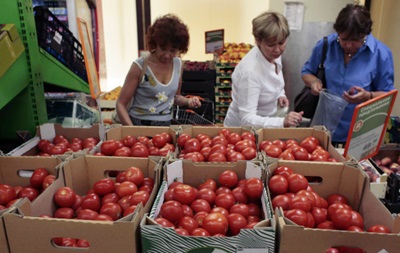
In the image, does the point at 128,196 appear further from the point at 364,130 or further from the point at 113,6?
the point at 113,6

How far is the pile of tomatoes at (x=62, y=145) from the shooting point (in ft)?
6.76

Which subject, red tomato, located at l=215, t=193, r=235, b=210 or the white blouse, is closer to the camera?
red tomato, located at l=215, t=193, r=235, b=210

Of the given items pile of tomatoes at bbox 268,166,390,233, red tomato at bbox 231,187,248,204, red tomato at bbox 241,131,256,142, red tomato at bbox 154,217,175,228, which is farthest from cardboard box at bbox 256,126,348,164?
red tomato at bbox 154,217,175,228

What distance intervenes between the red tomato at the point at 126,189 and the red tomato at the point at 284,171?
657 millimetres

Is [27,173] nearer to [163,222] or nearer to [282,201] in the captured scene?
[163,222]

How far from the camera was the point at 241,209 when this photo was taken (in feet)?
4.71

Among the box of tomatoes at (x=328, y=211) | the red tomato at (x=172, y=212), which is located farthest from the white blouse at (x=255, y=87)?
the red tomato at (x=172, y=212)

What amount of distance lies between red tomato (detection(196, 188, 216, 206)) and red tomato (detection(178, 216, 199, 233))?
0.53ft

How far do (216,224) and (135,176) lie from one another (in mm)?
496

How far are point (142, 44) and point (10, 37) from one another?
276 inches

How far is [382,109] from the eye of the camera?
1.89m

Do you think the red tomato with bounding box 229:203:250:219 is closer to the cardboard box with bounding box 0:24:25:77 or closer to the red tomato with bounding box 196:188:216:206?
the red tomato with bounding box 196:188:216:206

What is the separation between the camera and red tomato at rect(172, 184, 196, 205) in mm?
1486

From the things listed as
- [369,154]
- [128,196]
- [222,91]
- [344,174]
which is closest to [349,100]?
[369,154]
